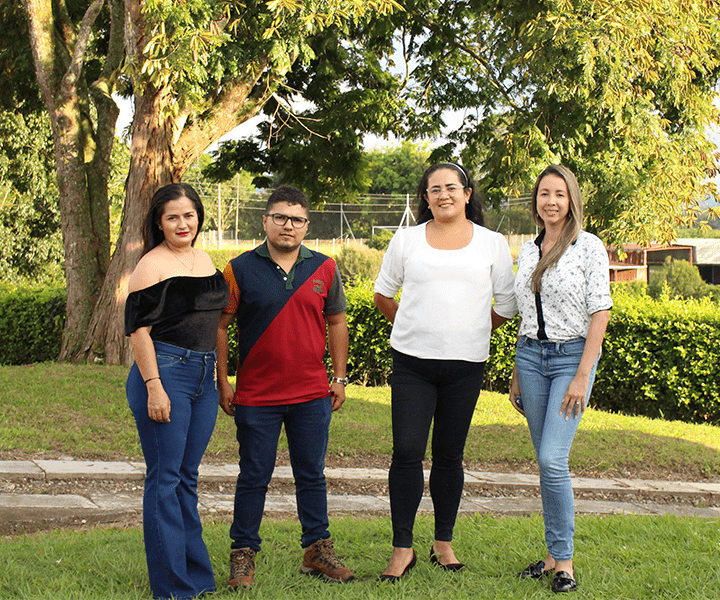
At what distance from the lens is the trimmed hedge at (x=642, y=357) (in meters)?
9.41

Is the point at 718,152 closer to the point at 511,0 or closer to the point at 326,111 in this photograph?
the point at 511,0

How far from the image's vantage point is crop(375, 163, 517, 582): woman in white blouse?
3441 mm

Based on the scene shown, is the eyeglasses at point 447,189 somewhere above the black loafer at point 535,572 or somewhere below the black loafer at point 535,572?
above

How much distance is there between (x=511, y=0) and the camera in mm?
10305

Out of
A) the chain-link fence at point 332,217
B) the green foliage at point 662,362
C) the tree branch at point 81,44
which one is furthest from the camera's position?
the chain-link fence at point 332,217

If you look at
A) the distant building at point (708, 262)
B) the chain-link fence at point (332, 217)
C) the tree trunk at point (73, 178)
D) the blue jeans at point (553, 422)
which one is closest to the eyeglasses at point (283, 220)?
the blue jeans at point (553, 422)

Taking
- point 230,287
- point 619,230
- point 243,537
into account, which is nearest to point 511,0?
point 619,230

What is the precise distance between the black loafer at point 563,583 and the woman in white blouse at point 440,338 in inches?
19.5

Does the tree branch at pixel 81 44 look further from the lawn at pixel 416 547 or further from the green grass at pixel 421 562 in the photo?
the green grass at pixel 421 562

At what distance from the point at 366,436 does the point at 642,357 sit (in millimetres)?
4452

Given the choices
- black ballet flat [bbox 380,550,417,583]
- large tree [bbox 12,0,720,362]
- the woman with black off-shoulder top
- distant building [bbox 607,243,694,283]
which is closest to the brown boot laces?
the woman with black off-shoulder top

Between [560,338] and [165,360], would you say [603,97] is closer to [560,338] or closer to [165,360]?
[560,338]

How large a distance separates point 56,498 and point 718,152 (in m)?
11.9

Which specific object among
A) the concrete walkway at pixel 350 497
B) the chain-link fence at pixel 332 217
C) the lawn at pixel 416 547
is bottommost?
the concrete walkway at pixel 350 497
